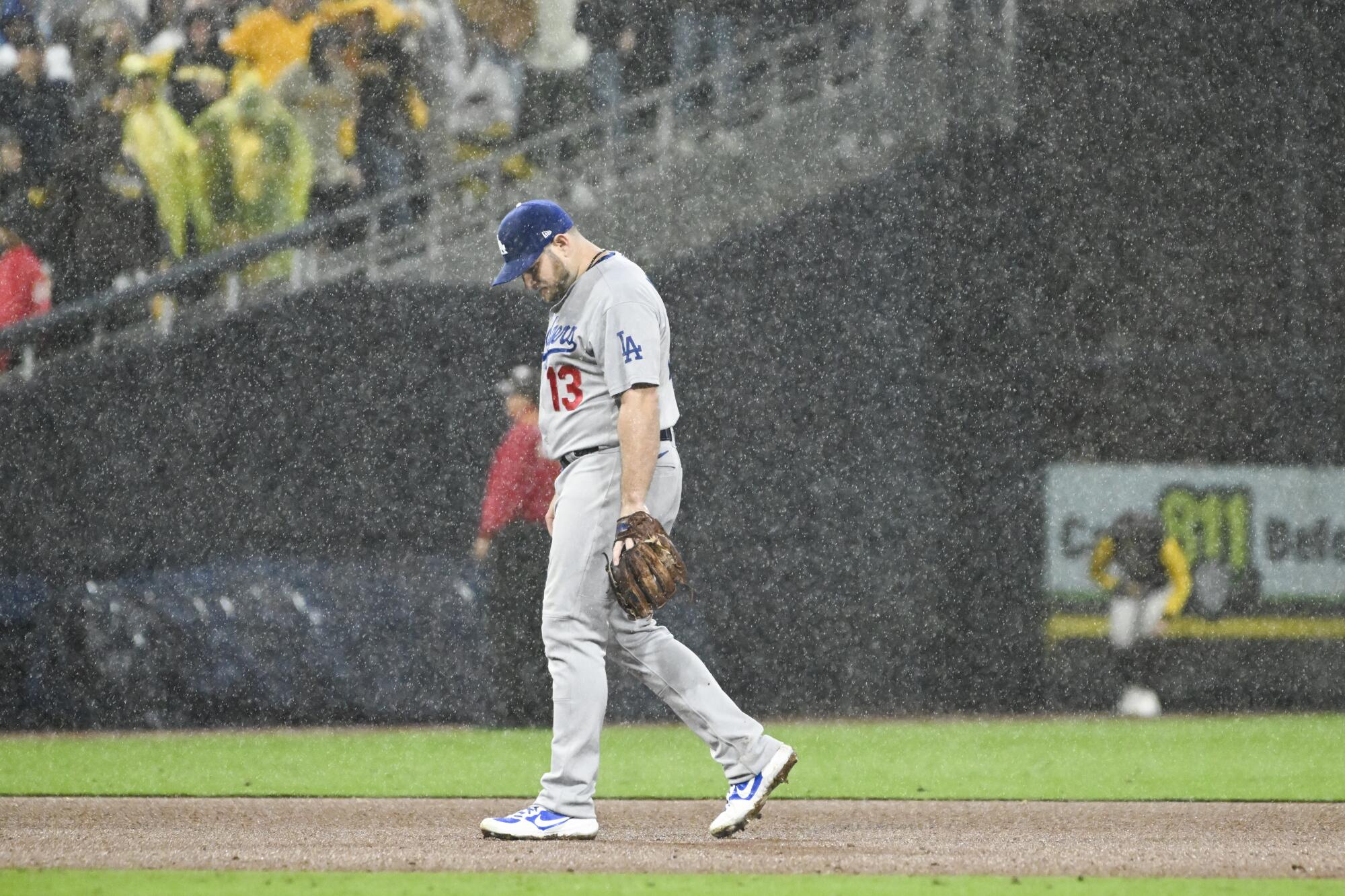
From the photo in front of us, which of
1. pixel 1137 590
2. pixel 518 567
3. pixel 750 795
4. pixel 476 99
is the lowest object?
pixel 750 795

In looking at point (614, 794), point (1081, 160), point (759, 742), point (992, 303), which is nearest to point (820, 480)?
point (992, 303)

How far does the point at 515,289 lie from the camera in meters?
10.5

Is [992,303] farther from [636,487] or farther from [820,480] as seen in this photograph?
[636,487]

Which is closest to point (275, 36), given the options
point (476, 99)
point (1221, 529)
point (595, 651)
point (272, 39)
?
point (272, 39)

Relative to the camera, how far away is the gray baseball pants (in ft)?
16.1

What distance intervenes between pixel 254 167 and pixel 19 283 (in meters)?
1.31

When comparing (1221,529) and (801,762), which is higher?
(1221,529)

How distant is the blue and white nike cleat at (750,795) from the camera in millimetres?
4953

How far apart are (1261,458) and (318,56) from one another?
18.4 ft

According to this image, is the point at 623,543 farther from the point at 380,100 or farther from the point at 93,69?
the point at 93,69

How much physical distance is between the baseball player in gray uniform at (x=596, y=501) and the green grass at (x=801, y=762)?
57.9 inches

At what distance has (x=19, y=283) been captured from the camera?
10.1 metres

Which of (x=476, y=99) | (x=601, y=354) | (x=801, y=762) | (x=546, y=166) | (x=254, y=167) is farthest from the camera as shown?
(x=476, y=99)

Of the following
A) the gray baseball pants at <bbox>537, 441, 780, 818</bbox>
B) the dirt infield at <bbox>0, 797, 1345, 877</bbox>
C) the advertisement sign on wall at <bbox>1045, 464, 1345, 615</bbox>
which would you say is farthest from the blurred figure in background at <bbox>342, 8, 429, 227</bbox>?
the gray baseball pants at <bbox>537, 441, 780, 818</bbox>
